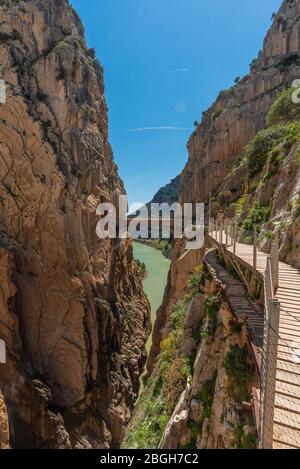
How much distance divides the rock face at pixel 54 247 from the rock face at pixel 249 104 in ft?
61.6

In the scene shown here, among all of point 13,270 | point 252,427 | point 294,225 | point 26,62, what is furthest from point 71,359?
point 26,62

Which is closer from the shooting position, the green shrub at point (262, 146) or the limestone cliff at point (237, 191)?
the limestone cliff at point (237, 191)

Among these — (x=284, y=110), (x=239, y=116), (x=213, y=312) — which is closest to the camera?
(x=213, y=312)

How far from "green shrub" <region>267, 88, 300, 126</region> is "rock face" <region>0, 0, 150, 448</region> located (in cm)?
1409

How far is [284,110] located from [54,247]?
63.7 ft

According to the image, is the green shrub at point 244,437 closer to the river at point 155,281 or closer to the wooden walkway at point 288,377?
the wooden walkway at point 288,377

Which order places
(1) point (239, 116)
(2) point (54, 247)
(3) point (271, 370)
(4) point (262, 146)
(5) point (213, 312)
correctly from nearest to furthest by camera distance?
1. (3) point (271, 370)
2. (5) point (213, 312)
3. (2) point (54, 247)
4. (4) point (262, 146)
5. (1) point (239, 116)

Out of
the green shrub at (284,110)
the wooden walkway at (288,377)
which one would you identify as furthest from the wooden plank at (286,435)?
the green shrub at (284,110)

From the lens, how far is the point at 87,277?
54.6 ft

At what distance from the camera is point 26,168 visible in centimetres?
1543

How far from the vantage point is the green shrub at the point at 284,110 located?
17.3 meters

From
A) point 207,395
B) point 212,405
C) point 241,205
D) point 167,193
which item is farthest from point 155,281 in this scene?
point 167,193

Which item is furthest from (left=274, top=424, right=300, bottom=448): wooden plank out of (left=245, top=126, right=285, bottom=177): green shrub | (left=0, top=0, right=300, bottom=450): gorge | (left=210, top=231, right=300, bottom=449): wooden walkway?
(left=245, top=126, right=285, bottom=177): green shrub

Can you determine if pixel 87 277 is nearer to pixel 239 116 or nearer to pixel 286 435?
pixel 286 435
